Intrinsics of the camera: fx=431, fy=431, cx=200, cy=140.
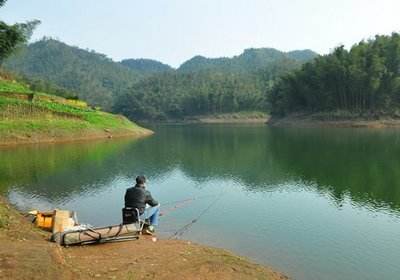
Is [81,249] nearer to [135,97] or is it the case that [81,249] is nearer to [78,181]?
[78,181]

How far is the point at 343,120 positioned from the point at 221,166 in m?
66.5

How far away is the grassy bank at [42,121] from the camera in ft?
173

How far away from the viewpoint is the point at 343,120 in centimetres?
9725

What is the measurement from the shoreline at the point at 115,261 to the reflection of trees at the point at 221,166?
1238cm

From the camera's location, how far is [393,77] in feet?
314

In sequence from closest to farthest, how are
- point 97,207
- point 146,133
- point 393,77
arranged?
point 97,207 → point 146,133 → point 393,77

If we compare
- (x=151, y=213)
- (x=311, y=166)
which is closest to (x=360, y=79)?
(x=311, y=166)

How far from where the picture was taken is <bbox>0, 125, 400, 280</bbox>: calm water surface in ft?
50.4

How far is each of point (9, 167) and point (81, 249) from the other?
81.6 ft

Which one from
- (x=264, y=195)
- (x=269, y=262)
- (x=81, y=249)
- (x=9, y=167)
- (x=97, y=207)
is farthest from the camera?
(x=9, y=167)

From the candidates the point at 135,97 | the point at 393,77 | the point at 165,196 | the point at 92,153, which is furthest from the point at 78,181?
the point at 135,97

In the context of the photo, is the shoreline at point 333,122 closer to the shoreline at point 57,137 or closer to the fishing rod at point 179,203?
the shoreline at point 57,137

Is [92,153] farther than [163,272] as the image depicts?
Yes

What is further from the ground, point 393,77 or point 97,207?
point 393,77
